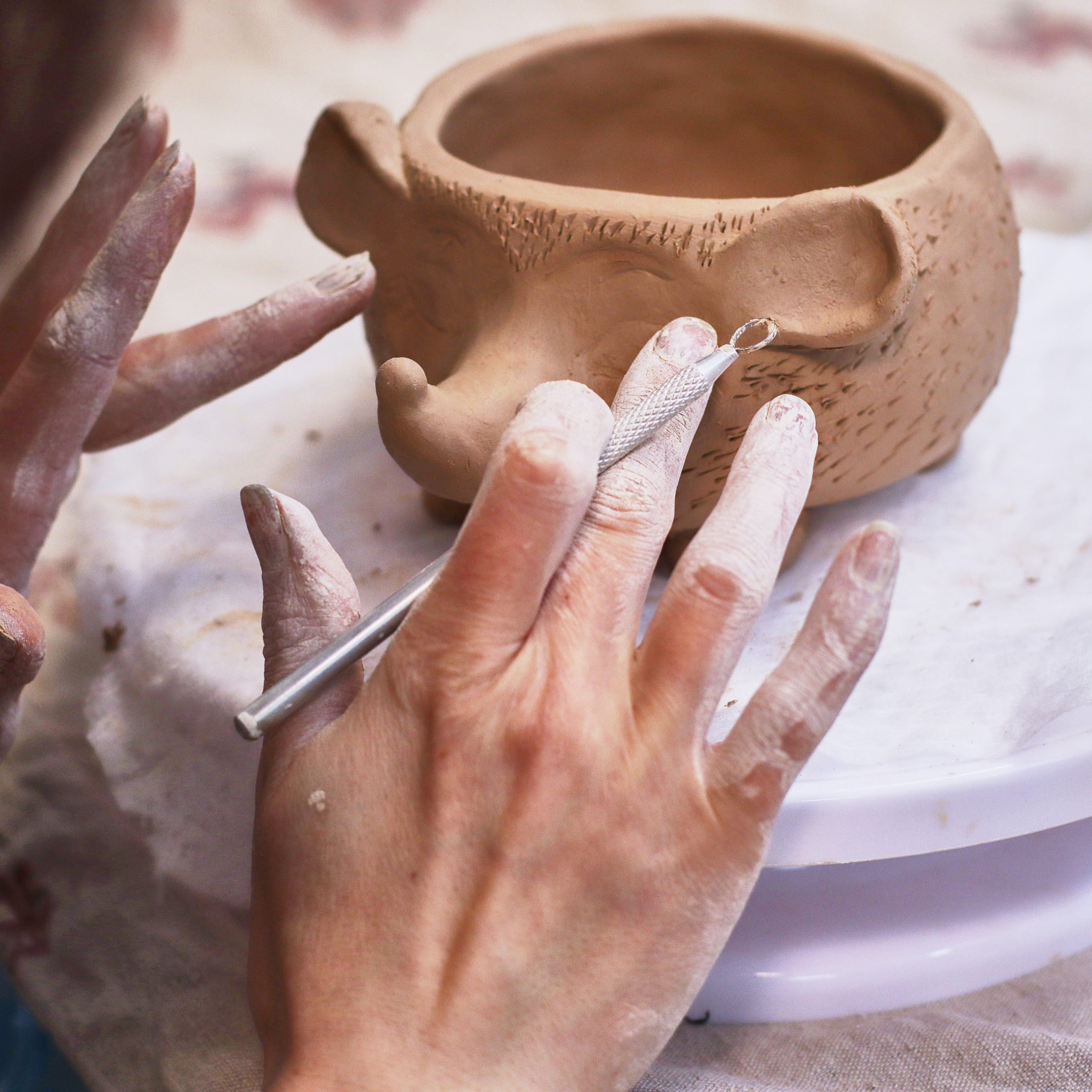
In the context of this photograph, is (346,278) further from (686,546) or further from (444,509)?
(686,546)

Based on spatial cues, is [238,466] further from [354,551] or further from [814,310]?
[814,310]

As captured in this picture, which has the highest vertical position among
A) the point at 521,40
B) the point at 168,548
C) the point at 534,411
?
the point at 521,40

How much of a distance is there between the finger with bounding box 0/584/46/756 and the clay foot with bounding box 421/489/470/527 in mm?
373

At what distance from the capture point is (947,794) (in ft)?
2.39

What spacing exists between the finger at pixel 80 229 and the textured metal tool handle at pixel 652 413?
50 cm

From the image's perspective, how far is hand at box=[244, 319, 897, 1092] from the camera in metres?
0.54

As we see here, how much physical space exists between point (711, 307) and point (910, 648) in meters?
0.31

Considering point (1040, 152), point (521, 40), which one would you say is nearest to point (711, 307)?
point (521, 40)

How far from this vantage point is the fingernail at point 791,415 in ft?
2.11

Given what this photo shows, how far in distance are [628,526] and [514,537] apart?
83 millimetres

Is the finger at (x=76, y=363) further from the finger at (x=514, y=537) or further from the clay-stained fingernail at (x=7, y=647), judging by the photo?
the finger at (x=514, y=537)

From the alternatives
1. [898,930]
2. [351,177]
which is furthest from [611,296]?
[898,930]

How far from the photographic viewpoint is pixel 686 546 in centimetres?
90

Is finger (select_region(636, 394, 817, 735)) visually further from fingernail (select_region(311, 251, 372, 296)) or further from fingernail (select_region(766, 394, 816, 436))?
fingernail (select_region(311, 251, 372, 296))
